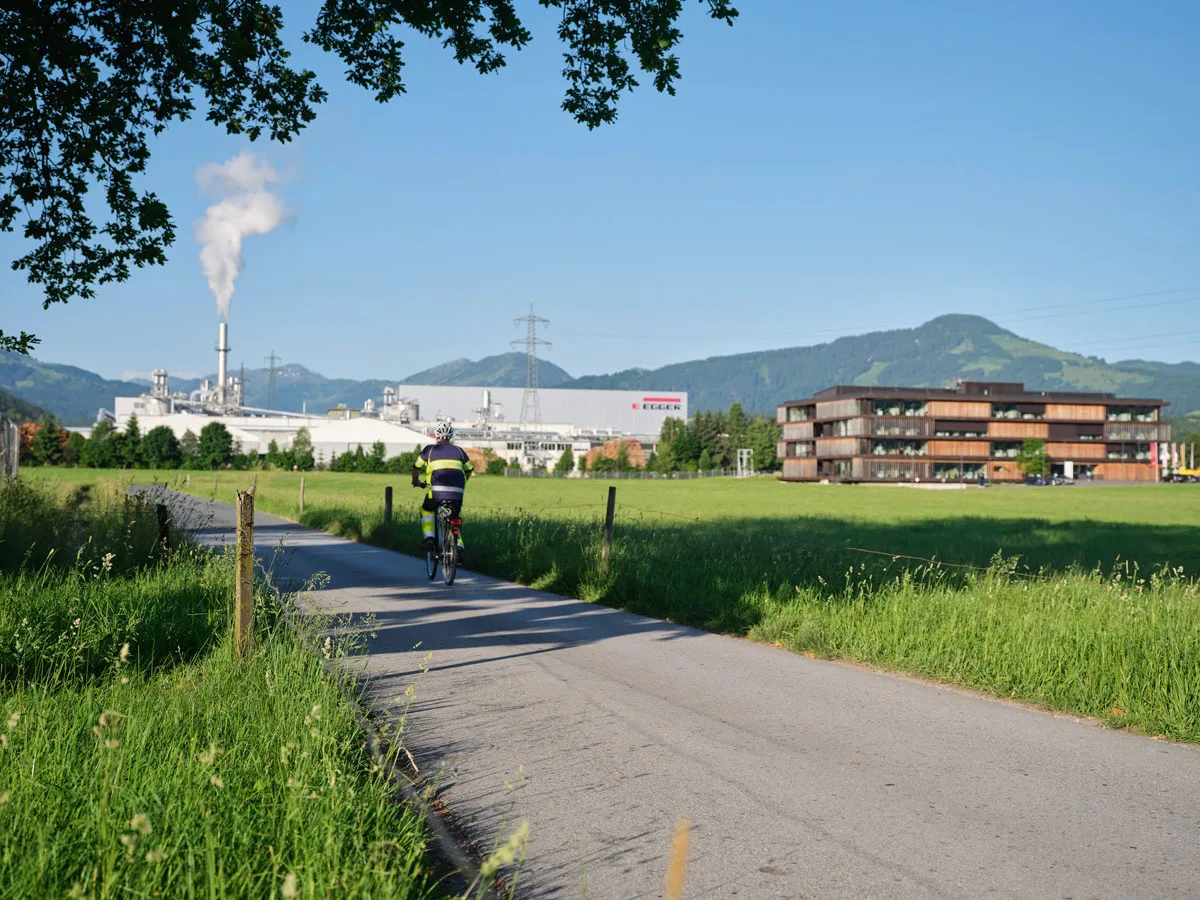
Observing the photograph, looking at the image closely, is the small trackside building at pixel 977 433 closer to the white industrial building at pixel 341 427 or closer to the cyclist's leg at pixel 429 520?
the white industrial building at pixel 341 427

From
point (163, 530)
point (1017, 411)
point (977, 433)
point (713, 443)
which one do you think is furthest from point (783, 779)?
point (713, 443)

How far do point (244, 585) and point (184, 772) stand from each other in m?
2.78

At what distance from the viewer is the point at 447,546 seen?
1441cm

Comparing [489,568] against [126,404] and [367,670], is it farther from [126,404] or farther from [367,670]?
[126,404]

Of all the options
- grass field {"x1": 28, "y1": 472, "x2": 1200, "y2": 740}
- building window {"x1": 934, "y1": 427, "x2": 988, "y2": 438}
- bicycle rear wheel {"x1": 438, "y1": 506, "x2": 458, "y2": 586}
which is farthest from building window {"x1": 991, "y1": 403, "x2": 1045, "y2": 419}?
bicycle rear wheel {"x1": 438, "y1": 506, "x2": 458, "y2": 586}

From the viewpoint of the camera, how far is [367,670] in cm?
803

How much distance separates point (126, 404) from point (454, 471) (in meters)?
177

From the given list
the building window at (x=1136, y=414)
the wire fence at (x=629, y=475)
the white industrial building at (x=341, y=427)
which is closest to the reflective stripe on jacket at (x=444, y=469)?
the white industrial building at (x=341, y=427)

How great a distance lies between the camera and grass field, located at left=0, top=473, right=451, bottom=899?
339cm

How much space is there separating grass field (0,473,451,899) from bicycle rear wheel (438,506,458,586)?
591 centimetres

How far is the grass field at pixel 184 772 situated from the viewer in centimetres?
339

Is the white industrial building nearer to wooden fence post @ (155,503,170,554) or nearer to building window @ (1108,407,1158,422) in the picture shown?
building window @ (1108,407,1158,422)

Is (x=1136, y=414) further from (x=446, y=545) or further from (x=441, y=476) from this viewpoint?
(x=446, y=545)

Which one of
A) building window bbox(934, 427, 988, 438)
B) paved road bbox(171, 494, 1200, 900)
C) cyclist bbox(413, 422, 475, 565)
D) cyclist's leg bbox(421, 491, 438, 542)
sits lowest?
paved road bbox(171, 494, 1200, 900)
